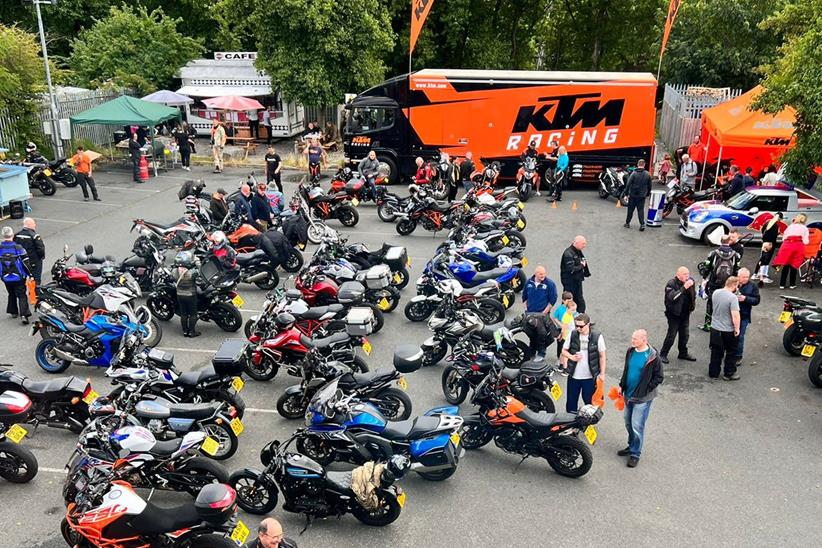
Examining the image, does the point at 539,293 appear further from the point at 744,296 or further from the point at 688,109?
the point at 688,109

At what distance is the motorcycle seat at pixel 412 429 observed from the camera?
23.6 feet

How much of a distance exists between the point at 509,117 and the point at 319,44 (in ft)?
25.3

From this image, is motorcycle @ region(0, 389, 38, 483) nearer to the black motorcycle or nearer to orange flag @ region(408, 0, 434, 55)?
the black motorcycle

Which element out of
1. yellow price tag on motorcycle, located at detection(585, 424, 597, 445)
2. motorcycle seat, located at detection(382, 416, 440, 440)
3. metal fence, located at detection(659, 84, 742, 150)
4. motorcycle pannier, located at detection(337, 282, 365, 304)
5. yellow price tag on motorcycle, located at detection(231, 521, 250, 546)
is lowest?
yellow price tag on motorcycle, located at detection(231, 521, 250, 546)

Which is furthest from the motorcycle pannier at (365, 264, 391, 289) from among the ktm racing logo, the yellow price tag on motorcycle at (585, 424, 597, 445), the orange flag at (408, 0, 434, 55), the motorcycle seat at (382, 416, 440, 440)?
the orange flag at (408, 0, 434, 55)

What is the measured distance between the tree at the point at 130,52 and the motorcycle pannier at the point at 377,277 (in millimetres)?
20090

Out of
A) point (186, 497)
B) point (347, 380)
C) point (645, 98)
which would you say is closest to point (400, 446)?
point (347, 380)

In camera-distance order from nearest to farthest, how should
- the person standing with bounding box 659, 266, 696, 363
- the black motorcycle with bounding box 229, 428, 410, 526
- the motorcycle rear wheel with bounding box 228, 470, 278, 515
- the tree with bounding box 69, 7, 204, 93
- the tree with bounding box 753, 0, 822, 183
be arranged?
the black motorcycle with bounding box 229, 428, 410, 526
the motorcycle rear wheel with bounding box 228, 470, 278, 515
the person standing with bounding box 659, 266, 696, 363
the tree with bounding box 753, 0, 822, 183
the tree with bounding box 69, 7, 204, 93

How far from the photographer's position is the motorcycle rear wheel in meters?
6.94

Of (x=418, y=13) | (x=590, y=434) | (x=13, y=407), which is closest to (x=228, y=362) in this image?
(x=13, y=407)

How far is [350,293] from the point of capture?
10.7 meters

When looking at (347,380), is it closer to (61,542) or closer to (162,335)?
(61,542)

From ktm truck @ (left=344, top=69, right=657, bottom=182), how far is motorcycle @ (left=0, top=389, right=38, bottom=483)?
46.9 feet

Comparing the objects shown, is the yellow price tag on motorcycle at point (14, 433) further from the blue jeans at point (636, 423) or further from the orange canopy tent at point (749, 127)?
the orange canopy tent at point (749, 127)
